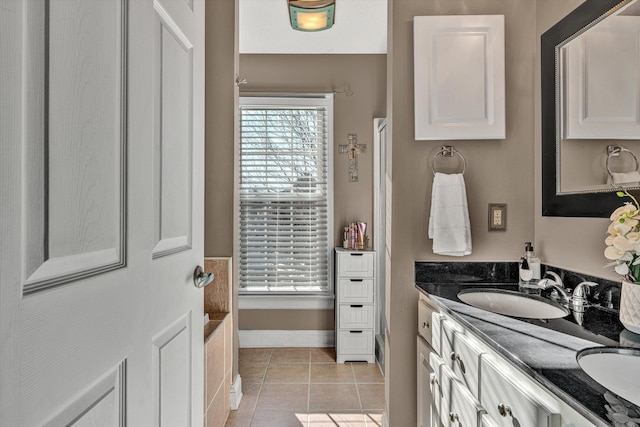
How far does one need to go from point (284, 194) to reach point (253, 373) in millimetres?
1593

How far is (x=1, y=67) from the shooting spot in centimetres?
44

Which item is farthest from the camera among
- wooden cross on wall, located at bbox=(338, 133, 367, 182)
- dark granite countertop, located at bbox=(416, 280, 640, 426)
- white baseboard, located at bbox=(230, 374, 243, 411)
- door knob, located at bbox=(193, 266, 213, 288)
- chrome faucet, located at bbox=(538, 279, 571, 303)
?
wooden cross on wall, located at bbox=(338, 133, 367, 182)

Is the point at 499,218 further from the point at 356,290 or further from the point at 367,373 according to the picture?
the point at 367,373

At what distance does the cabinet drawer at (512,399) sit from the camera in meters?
0.86

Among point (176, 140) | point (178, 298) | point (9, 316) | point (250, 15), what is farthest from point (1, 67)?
point (250, 15)

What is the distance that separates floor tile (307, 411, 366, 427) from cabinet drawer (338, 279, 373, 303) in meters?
0.96

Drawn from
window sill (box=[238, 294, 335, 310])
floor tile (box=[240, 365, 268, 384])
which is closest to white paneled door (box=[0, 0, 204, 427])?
floor tile (box=[240, 365, 268, 384])

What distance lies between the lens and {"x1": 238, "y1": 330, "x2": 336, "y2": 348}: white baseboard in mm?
3549

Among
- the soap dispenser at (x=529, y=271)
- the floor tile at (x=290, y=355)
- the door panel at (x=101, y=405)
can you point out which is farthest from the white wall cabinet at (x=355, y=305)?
the door panel at (x=101, y=405)

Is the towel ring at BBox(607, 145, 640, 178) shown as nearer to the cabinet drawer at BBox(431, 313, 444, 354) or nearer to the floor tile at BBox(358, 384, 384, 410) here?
the cabinet drawer at BBox(431, 313, 444, 354)

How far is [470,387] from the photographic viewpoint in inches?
49.8

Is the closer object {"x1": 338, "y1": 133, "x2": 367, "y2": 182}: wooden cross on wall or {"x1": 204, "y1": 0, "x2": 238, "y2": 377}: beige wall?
{"x1": 204, "y1": 0, "x2": 238, "y2": 377}: beige wall

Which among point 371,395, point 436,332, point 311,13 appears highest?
point 311,13

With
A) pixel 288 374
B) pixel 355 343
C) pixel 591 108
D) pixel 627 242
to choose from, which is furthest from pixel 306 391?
pixel 591 108
